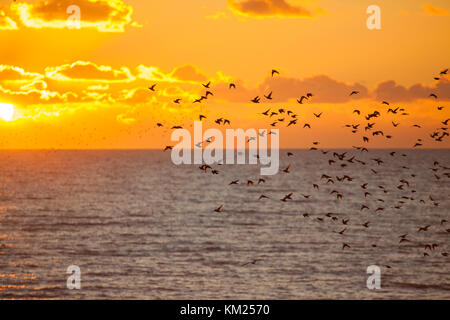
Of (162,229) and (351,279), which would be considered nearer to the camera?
(351,279)

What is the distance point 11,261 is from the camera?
3088 inches

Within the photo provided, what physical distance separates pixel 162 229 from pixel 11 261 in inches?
1282

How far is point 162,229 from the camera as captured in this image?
106625 mm

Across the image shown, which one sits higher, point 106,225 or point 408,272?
point 106,225

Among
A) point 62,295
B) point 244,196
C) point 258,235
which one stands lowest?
point 62,295

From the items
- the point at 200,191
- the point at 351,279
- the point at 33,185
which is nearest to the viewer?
the point at 351,279

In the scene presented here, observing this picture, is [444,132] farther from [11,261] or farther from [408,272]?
[11,261]
